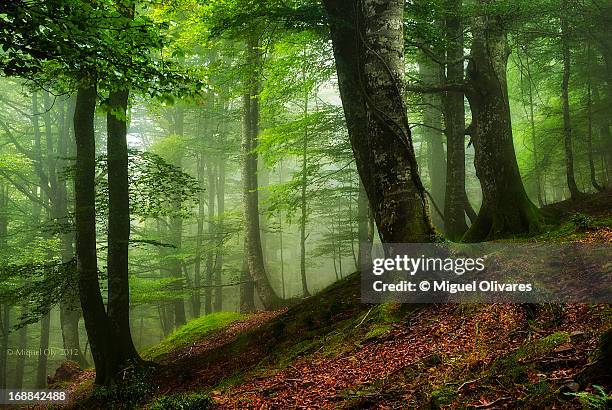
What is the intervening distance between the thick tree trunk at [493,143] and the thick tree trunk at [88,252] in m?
7.72

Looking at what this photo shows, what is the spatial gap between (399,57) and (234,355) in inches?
231

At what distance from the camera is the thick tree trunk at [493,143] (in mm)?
7562

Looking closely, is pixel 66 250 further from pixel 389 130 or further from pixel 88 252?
pixel 389 130

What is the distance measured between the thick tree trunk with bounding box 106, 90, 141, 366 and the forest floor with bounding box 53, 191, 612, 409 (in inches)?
76.7

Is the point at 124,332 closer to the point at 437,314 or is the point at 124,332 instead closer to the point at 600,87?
the point at 437,314

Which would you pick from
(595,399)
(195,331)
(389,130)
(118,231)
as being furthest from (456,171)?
(195,331)

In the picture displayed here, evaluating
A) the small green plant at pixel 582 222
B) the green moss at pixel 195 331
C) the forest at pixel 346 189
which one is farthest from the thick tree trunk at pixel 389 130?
the green moss at pixel 195 331

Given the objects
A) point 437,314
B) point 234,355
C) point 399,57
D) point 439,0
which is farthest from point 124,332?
point 439,0

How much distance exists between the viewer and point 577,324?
3.31 meters

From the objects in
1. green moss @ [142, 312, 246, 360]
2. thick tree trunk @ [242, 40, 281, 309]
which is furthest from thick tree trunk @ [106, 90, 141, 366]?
thick tree trunk @ [242, 40, 281, 309]

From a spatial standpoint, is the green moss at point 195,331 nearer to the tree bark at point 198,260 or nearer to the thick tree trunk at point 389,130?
the tree bark at point 198,260

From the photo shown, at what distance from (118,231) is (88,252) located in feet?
2.51

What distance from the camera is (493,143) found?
310 inches

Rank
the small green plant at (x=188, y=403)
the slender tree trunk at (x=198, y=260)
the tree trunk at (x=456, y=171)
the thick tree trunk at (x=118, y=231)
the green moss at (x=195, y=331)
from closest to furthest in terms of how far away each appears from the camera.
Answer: the small green plant at (x=188, y=403)
the thick tree trunk at (x=118, y=231)
the tree trunk at (x=456, y=171)
the green moss at (x=195, y=331)
the slender tree trunk at (x=198, y=260)
